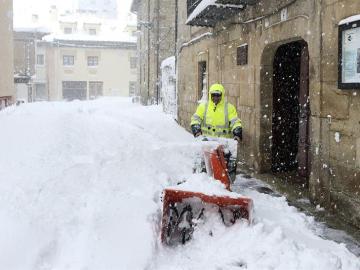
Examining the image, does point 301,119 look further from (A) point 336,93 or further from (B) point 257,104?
(A) point 336,93

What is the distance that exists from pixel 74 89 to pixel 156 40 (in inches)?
889

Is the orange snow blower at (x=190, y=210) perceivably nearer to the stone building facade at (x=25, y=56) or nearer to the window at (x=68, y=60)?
the stone building facade at (x=25, y=56)

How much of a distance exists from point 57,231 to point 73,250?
0.38 meters

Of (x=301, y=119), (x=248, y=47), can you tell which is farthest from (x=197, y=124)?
(x=248, y=47)

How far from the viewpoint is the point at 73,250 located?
4070 millimetres

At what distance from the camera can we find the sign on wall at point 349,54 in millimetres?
4992

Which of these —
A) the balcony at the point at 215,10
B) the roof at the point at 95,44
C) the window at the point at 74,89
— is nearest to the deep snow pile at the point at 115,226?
the balcony at the point at 215,10

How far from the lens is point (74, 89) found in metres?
45.5

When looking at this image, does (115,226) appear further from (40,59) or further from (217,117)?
(40,59)

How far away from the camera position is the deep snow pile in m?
3.96

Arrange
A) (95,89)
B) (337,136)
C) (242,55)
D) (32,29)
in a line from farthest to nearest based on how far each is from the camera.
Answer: (95,89)
(32,29)
(242,55)
(337,136)

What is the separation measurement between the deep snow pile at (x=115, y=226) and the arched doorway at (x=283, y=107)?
1777 millimetres

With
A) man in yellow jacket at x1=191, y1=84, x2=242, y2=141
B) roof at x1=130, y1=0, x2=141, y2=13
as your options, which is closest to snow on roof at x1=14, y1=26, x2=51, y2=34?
roof at x1=130, y1=0, x2=141, y2=13

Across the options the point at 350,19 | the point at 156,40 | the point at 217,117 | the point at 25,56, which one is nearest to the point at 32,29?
the point at 25,56
